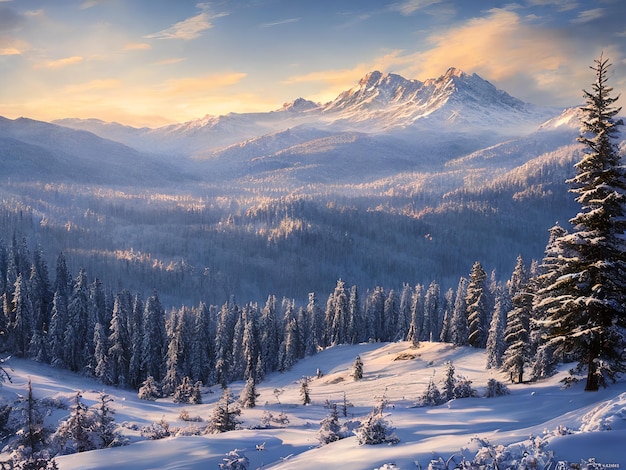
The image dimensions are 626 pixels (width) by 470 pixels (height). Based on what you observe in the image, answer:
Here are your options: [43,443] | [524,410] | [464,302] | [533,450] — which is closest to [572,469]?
[533,450]

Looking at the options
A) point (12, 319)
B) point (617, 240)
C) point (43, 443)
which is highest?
point (617, 240)

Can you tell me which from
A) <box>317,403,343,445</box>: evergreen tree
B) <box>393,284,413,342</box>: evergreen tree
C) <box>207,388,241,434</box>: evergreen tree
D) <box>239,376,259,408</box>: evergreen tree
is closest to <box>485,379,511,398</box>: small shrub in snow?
<box>317,403,343,445</box>: evergreen tree

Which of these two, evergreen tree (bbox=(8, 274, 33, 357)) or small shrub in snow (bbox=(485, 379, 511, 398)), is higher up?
small shrub in snow (bbox=(485, 379, 511, 398))

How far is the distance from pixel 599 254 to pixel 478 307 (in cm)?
3834

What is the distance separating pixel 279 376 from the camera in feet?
237

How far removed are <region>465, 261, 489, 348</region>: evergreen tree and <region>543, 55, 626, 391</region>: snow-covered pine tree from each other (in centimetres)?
3635

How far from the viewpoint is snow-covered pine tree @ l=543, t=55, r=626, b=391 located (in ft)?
61.8

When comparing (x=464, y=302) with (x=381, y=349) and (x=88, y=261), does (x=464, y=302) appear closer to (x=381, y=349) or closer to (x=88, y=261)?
(x=381, y=349)

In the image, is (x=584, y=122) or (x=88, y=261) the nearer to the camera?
(x=584, y=122)

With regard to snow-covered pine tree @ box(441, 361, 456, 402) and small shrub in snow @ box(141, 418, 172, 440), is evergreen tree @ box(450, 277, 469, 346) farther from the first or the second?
small shrub in snow @ box(141, 418, 172, 440)

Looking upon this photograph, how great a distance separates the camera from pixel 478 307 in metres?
55.8

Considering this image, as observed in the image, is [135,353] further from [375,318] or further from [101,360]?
[375,318]

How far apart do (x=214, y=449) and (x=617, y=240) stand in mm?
17960

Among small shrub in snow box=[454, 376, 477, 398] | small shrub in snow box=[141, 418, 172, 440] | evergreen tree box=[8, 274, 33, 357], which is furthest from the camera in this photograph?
evergreen tree box=[8, 274, 33, 357]
